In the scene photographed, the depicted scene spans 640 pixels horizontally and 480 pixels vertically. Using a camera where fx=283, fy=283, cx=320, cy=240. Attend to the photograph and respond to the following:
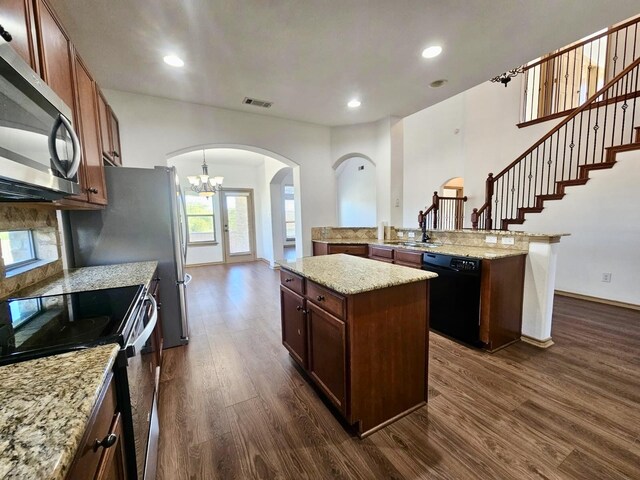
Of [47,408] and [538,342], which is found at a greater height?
[47,408]

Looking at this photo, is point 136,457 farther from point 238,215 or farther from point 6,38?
point 238,215

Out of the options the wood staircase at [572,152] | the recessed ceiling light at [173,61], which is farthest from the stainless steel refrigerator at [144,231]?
the wood staircase at [572,152]

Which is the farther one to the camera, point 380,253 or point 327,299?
point 380,253

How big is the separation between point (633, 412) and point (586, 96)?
5.21 metres

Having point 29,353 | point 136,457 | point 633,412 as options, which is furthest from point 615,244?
point 29,353

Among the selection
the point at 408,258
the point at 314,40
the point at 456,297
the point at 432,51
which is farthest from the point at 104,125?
the point at 456,297

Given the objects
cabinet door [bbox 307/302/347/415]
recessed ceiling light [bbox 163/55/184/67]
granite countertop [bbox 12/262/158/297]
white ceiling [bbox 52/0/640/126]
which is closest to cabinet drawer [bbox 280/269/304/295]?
cabinet door [bbox 307/302/347/415]

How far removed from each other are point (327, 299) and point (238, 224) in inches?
247

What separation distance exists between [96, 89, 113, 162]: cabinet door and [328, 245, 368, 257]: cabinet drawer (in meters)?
2.88

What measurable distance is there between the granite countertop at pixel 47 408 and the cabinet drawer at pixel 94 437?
0.18 feet

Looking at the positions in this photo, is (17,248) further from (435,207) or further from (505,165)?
(505,165)

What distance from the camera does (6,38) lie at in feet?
3.19

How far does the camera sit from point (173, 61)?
2.64 metres

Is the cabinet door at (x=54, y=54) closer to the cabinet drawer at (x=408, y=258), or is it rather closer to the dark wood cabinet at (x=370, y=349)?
the dark wood cabinet at (x=370, y=349)
